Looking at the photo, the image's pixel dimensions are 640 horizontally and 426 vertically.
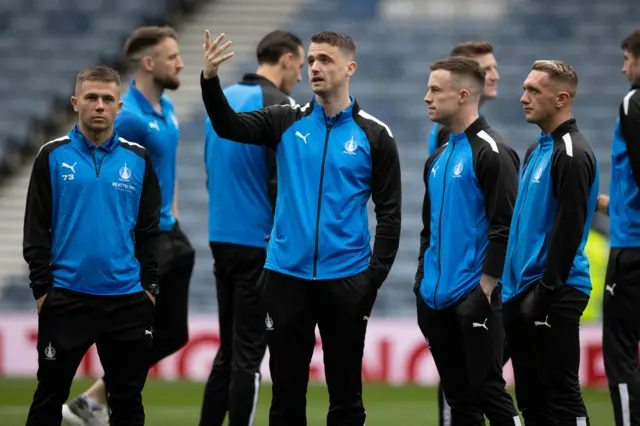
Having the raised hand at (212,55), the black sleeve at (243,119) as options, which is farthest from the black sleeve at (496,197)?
the raised hand at (212,55)

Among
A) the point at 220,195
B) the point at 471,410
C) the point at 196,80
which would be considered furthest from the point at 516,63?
the point at 471,410

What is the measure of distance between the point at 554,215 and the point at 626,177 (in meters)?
0.97

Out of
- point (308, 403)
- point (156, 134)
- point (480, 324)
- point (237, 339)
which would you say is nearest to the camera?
point (480, 324)

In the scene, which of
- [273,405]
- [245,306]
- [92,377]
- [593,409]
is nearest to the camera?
[273,405]

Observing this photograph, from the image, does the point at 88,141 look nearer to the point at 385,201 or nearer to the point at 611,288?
the point at 385,201

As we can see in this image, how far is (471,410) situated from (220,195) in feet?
6.55

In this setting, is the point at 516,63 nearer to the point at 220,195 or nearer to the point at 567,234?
the point at 220,195

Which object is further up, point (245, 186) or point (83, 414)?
point (245, 186)

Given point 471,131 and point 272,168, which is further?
point 272,168

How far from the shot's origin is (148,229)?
19.4 feet

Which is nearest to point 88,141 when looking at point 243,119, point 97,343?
point 243,119

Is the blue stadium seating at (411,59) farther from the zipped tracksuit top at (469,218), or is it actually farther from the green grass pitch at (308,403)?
the zipped tracksuit top at (469,218)

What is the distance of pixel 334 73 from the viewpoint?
230 inches

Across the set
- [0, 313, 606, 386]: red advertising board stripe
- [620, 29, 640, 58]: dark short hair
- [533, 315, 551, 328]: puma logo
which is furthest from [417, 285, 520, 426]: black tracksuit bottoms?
[0, 313, 606, 386]: red advertising board stripe
